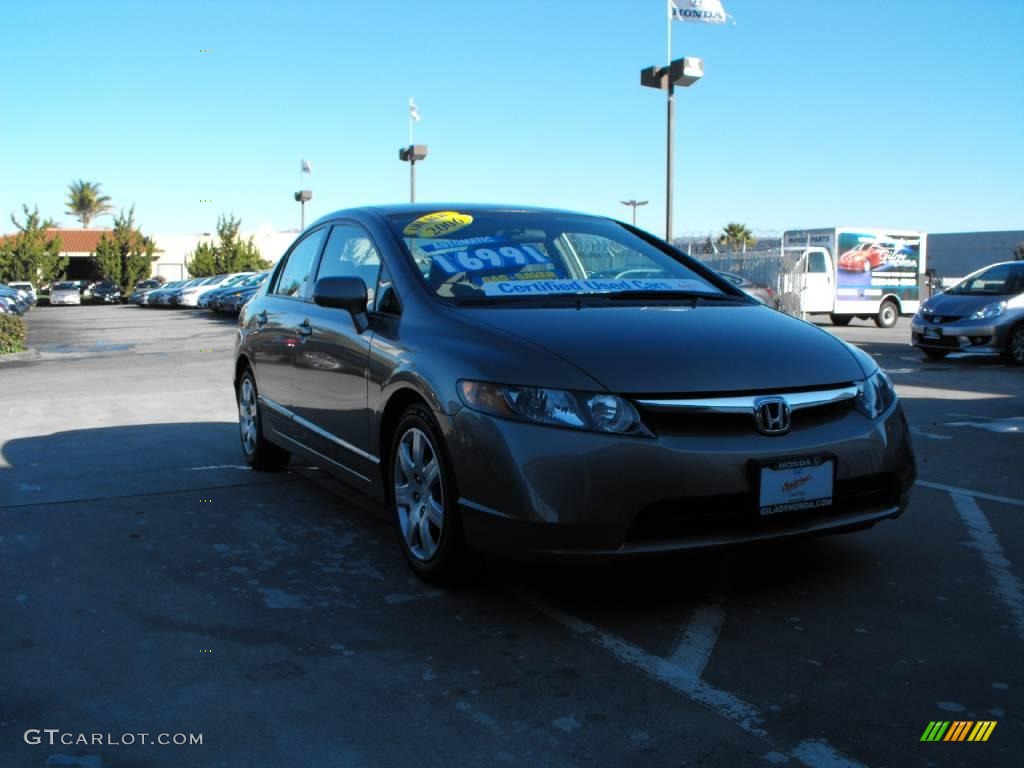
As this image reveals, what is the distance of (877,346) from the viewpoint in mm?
18078

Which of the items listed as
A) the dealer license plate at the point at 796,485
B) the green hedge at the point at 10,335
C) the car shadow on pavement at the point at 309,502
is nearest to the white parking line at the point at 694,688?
the car shadow on pavement at the point at 309,502

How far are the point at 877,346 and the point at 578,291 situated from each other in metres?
14.9

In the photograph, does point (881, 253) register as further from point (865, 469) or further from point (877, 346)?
point (865, 469)

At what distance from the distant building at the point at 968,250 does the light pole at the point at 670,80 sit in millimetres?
44105

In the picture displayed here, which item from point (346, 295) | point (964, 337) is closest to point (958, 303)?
point (964, 337)

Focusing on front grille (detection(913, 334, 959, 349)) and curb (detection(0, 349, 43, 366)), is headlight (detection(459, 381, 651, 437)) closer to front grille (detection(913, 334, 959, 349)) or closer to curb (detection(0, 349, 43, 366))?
front grille (detection(913, 334, 959, 349))

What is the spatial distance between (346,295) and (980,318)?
12.1m

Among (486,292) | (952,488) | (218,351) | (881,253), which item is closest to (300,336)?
(486,292)

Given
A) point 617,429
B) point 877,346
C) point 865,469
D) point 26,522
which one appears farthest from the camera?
point 877,346

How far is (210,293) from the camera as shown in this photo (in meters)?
37.2

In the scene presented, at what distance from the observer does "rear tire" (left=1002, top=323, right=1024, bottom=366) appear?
13992 millimetres

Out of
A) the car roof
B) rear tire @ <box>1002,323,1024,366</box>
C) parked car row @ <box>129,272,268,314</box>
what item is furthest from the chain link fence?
the car roof

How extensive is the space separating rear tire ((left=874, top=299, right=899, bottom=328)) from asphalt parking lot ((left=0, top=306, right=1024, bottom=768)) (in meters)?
20.2

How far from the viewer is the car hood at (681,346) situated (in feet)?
11.6
